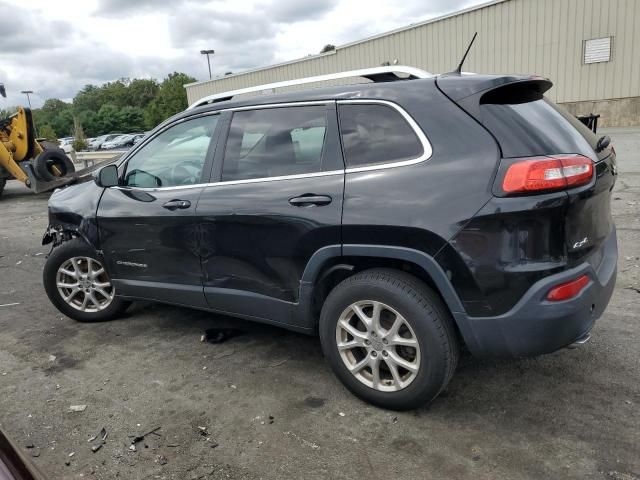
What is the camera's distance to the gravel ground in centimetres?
259

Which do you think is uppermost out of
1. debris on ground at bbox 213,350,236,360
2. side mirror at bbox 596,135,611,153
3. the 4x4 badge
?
side mirror at bbox 596,135,611,153

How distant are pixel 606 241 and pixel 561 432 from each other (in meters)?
1.07

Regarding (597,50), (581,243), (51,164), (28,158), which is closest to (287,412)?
(581,243)

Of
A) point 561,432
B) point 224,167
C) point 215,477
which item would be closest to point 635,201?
point 561,432

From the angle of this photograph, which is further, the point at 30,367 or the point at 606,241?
the point at 30,367

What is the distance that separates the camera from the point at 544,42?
23562 mm

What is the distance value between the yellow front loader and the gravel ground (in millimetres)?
9526

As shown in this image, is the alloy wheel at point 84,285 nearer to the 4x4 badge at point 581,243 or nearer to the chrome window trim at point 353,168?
the chrome window trim at point 353,168

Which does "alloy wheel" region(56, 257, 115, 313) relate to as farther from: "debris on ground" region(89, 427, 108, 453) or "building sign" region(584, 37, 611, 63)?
"building sign" region(584, 37, 611, 63)

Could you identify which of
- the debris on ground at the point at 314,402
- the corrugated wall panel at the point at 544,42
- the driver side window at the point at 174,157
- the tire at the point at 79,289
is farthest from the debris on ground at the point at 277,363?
the corrugated wall panel at the point at 544,42

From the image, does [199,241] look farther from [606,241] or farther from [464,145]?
[606,241]

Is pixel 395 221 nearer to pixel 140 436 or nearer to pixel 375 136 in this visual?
pixel 375 136

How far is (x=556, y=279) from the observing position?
2514 mm

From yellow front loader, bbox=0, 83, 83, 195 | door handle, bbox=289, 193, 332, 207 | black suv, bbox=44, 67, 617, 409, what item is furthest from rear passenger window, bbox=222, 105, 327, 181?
yellow front loader, bbox=0, 83, 83, 195
